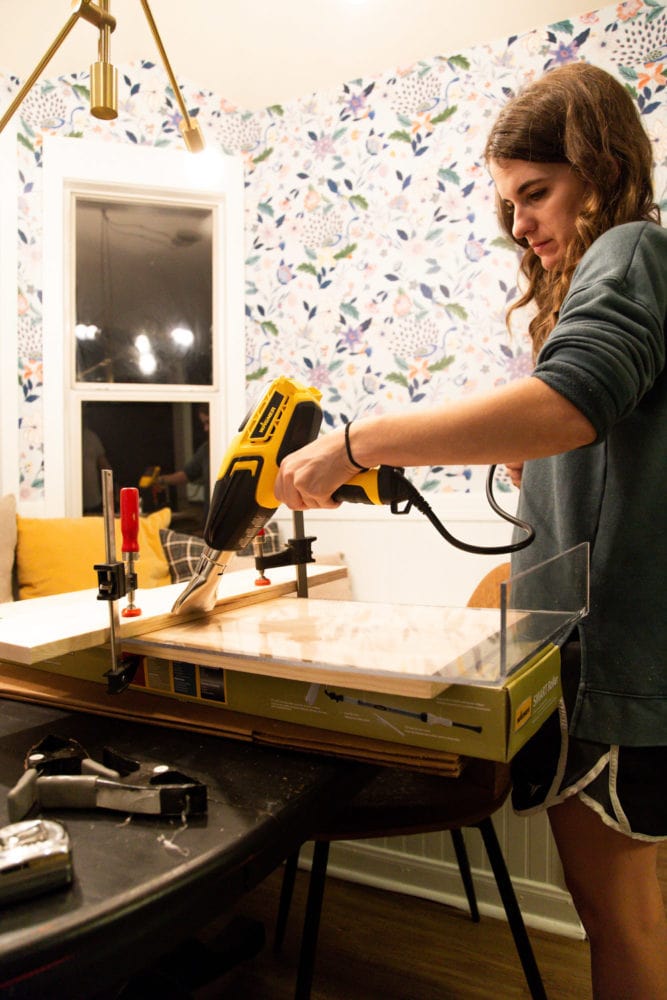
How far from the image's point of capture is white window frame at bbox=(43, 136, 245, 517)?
3006mm

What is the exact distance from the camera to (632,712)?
85 centimetres

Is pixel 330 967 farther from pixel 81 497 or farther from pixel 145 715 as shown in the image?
pixel 81 497

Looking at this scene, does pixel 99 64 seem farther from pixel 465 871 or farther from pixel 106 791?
pixel 465 871

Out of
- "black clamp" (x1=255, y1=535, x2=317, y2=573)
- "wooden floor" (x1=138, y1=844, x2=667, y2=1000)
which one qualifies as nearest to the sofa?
"wooden floor" (x1=138, y1=844, x2=667, y2=1000)

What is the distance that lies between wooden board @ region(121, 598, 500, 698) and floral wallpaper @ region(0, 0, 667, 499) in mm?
1900

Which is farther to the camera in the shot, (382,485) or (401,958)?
(401,958)

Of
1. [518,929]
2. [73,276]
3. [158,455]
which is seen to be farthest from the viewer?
[158,455]

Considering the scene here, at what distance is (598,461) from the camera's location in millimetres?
907

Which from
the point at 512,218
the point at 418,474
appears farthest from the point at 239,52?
the point at 512,218

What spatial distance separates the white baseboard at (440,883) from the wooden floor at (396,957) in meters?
0.03

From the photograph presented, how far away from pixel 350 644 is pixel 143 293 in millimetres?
2729

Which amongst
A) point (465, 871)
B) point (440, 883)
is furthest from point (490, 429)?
point (440, 883)

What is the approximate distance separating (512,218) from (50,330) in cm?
232

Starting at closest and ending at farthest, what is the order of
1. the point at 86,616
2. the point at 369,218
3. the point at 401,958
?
the point at 86,616
the point at 401,958
the point at 369,218
